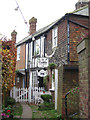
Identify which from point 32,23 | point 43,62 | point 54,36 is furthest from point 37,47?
point 32,23

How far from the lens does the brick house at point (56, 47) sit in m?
10.9

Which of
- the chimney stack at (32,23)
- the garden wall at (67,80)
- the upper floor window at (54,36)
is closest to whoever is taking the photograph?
the garden wall at (67,80)

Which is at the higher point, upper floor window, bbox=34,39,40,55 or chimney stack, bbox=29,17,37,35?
chimney stack, bbox=29,17,37,35

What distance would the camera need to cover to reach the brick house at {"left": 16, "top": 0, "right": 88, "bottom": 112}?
10914mm

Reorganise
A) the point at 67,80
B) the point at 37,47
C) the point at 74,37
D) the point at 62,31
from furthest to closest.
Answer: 1. the point at 37,47
2. the point at 62,31
3. the point at 74,37
4. the point at 67,80

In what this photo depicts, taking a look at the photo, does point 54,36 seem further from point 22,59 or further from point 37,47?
point 22,59

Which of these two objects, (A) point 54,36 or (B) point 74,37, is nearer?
(B) point 74,37

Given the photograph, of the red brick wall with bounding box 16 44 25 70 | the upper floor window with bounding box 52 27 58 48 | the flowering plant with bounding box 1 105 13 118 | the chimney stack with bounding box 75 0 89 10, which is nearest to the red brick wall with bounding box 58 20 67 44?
the upper floor window with bounding box 52 27 58 48

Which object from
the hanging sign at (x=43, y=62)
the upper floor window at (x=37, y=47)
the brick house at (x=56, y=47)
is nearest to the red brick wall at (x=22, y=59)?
the brick house at (x=56, y=47)

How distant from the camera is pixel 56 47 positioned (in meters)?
13.1

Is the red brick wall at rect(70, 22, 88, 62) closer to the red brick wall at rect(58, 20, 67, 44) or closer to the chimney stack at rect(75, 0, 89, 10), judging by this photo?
the red brick wall at rect(58, 20, 67, 44)

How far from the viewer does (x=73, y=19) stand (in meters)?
11.4

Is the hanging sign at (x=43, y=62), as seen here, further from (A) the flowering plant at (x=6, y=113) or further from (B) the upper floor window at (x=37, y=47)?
(A) the flowering plant at (x=6, y=113)

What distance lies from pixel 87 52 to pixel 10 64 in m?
5.36
